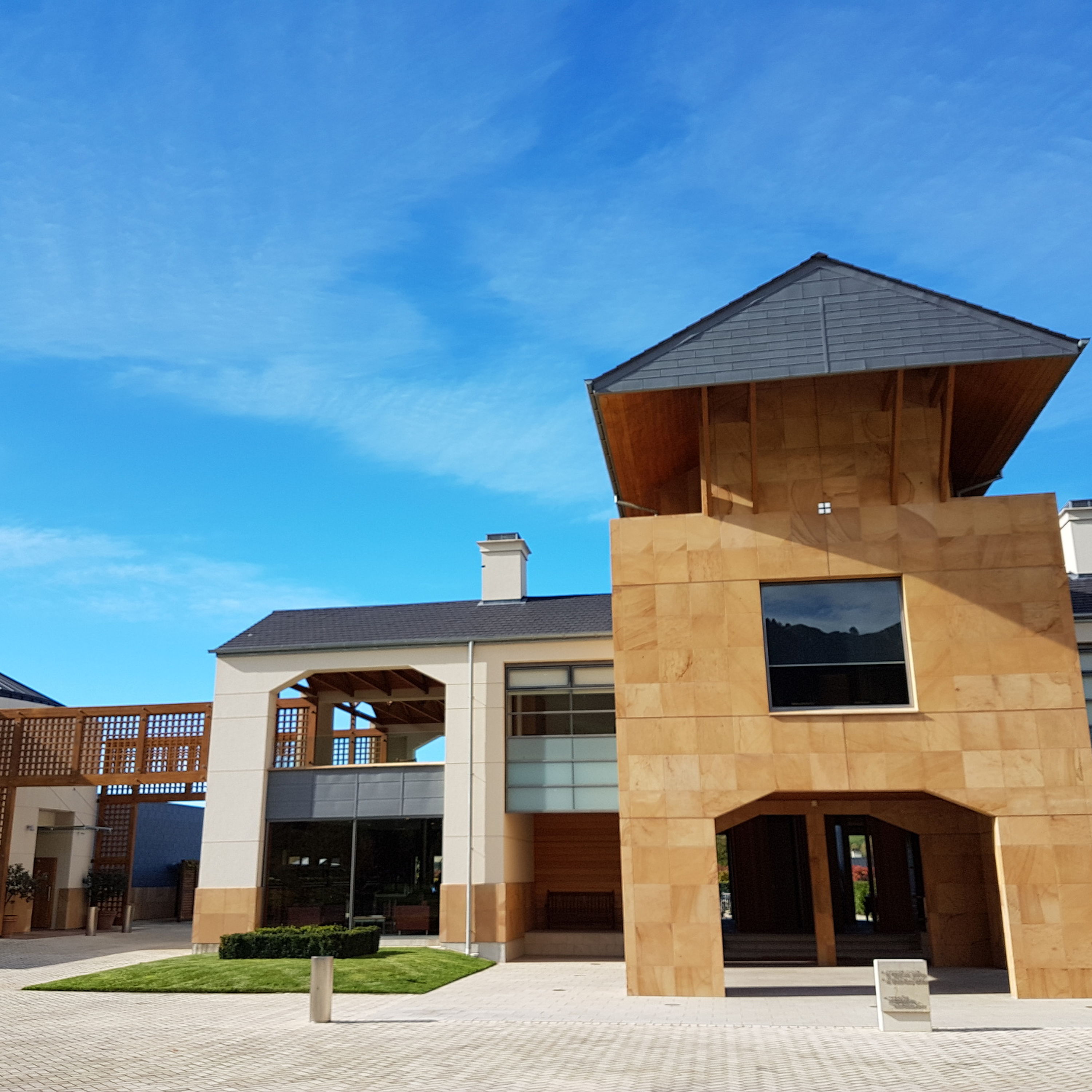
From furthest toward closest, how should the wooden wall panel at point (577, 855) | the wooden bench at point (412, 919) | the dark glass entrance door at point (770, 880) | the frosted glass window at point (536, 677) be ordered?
the dark glass entrance door at point (770, 880) → the wooden wall panel at point (577, 855) → the frosted glass window at point (536, 677) → the wooden bench at point (412, 919)

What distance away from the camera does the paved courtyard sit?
34.3 feet

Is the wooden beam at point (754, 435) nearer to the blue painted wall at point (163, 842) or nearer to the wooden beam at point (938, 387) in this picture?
the wooden beam at point (938, 387)

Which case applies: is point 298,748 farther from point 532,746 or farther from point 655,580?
point 655,580

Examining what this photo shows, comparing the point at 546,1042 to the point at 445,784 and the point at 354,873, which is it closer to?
the point at 445,784

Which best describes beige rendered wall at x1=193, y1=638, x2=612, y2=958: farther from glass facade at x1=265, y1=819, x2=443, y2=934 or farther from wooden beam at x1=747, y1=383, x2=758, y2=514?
wooden beam at x1=747, y1=383, x2=758, y2=514

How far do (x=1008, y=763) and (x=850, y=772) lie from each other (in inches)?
96.9

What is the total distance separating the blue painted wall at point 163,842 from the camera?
39.2 meters

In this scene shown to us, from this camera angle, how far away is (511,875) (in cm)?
2441

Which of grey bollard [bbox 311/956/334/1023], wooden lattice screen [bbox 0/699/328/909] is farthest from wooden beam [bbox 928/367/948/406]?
wooden lattice screen [bbox 0/699/328/909]

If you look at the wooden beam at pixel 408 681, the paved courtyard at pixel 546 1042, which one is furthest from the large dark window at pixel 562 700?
the paved courtyard at pixel 546 1042

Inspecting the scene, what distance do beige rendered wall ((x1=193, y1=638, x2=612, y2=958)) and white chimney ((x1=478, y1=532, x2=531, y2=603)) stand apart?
3470 mm

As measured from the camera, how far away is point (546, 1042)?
12.8 m

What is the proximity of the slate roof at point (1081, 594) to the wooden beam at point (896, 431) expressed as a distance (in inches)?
253

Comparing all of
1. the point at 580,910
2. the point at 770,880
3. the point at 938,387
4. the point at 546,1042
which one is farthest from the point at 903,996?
the point at 770,880
